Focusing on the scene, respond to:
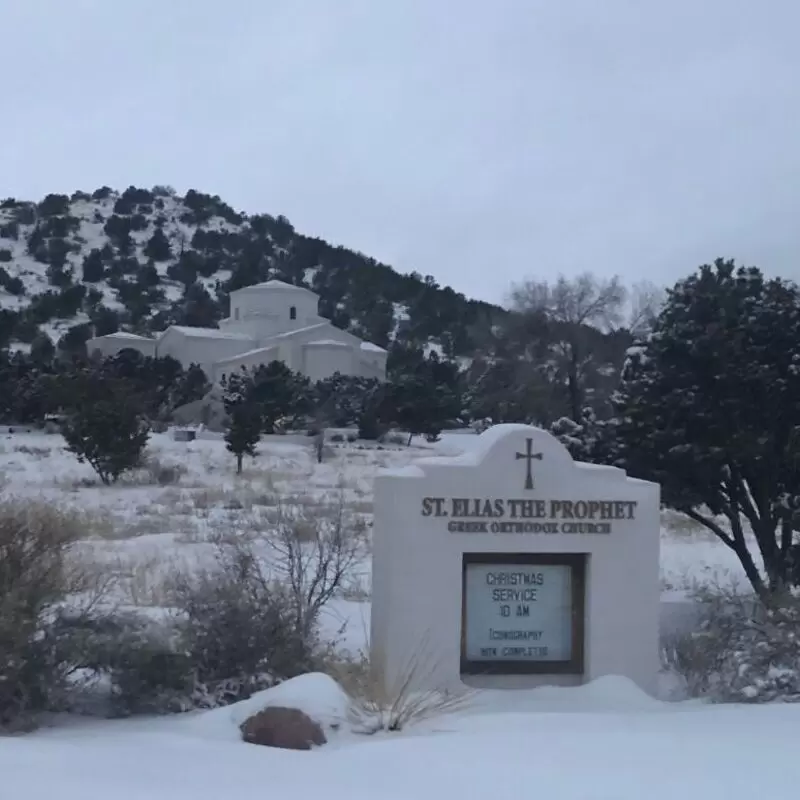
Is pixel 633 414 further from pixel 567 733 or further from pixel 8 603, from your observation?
pixel 8 603

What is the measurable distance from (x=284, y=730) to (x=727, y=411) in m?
8.05

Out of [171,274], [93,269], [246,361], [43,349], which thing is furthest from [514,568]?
[171,274]

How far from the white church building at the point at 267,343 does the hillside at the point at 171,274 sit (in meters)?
6.83

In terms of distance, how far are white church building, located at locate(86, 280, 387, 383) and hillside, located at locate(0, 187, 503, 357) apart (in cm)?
683

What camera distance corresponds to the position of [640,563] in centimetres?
942

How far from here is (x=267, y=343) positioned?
67.1 meters

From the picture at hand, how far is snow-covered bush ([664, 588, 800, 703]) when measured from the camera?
28.0 ft

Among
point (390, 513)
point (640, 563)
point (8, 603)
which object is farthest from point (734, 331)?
point (8, 603)

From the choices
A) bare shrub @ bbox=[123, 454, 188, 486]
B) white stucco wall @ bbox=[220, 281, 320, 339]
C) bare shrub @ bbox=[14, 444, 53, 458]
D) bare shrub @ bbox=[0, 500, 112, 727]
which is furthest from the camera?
white stucco wall @ bbox=[220, 281, 320, 339]

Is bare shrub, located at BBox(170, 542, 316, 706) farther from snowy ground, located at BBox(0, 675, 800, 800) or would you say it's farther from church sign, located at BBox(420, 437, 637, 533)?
church sign, located at BBox(420, 437, 637, 533)

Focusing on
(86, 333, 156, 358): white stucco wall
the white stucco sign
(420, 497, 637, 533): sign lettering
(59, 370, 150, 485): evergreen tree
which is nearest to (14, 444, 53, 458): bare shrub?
(59, 370, 150, 485): evergreen tree

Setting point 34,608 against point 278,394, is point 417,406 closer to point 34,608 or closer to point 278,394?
point 278,394

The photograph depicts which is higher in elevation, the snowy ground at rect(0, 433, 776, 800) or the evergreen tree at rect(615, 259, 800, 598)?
the evergreen tree at rect(615, 259, 800, 598)

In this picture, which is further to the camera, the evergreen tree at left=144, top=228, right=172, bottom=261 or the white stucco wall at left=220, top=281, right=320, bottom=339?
the evergreen tree at left=144, top=228, right=172, bottom=261
